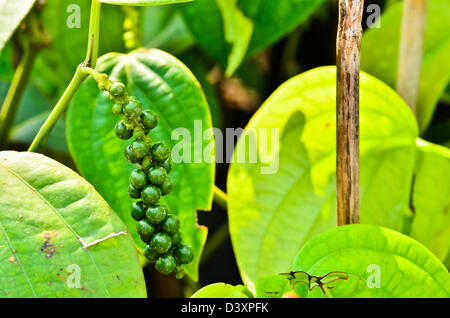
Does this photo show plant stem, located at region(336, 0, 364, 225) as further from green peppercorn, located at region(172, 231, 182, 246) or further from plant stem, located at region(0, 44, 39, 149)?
plant stem, located at region(0, 44, 39, 149)

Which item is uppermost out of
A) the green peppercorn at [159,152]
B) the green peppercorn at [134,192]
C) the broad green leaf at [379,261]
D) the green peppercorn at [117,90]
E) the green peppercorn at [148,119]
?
the green peppercorn at [117,90]

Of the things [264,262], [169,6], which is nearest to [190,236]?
[264,262]

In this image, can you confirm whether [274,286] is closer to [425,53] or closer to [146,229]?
[146,229]

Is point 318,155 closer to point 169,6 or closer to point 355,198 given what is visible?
point 355,198

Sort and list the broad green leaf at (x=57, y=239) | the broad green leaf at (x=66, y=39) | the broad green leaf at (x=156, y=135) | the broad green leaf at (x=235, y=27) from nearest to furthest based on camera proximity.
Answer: the broad green leaf at (x=57, y=239) < the broad green leaf at (x=156, y=135) < the broad green leaf at (x=235, y=27) < the broad green leaf at (x=66, y=39)

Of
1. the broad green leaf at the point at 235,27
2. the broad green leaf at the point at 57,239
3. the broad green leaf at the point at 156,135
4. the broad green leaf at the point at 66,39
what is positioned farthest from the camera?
the broad green leaf at the point at 66,39

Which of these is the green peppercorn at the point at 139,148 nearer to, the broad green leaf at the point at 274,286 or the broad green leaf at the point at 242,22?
the broad green leaf at the point at 274,286

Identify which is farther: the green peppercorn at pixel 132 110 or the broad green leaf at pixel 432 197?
the broad green leaf at pixel 432 197


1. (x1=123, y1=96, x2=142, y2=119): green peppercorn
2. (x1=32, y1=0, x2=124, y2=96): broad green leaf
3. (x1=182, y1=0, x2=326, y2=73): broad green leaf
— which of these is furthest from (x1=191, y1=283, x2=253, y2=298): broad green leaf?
(x1=32, y1=0, x2=124, y2=96): broad green leaf

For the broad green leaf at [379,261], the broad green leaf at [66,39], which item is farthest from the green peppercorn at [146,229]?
the broad green leaf at [66,39]
